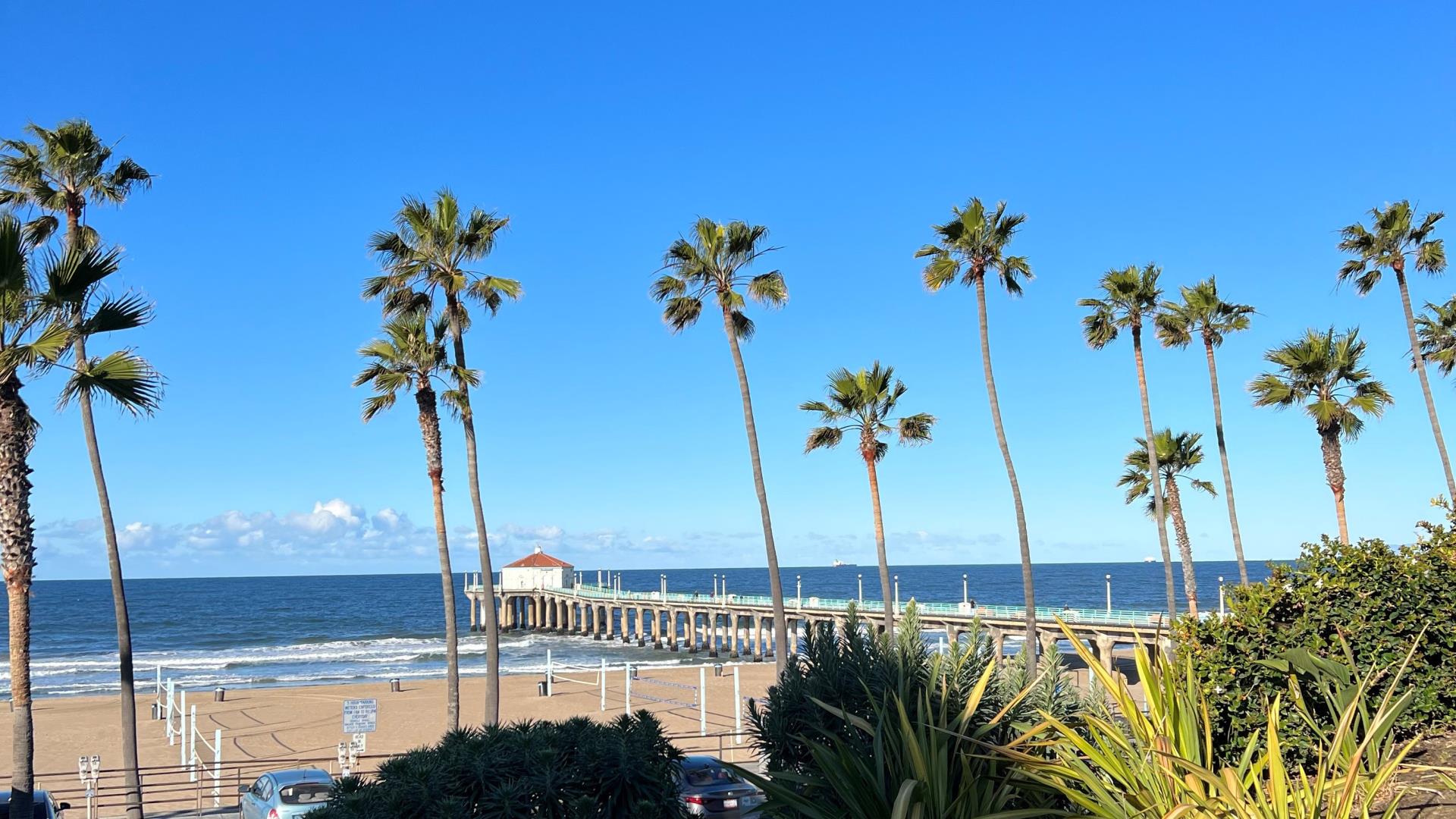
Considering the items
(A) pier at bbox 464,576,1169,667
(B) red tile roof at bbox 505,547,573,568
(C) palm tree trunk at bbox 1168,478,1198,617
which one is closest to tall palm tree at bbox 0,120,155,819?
(A) pier at bbox 464,576,1169,667

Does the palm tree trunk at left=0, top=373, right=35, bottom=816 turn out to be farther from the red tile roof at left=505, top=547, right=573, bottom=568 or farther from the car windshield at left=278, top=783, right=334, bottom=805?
the red tile roof at left=505, top=547, right=573, bottom=568

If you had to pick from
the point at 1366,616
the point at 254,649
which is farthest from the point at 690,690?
the point at 254,649

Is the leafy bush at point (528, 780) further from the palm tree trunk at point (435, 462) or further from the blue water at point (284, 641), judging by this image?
the blue water at point (284, 641)

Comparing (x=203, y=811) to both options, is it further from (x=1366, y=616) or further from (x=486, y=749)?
(x=1366, y=616)

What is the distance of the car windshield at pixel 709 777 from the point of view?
15633 millimetres

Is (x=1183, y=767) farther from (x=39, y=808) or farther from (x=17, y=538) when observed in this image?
(x=39, y=808)

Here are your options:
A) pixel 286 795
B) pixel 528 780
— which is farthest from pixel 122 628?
pixel 528 780

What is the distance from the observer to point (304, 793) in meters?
15.5

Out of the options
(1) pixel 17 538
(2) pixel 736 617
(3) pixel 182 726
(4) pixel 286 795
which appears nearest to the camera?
(1) pixel 17 538

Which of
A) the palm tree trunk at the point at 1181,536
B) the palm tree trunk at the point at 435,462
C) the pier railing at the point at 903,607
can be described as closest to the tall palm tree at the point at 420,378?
the palm tree trunk at the point at 435,462

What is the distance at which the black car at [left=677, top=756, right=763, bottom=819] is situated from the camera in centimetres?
1535

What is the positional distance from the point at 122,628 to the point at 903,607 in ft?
76.0

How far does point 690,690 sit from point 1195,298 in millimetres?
26570

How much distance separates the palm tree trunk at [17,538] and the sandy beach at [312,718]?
1092cm
